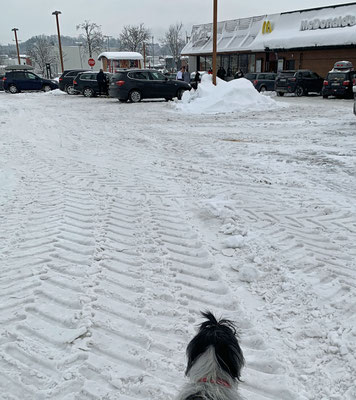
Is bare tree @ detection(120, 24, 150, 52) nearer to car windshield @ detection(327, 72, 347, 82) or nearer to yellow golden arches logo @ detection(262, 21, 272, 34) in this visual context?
yellow golden arches logo @ detection(262, 21, 272, 34)

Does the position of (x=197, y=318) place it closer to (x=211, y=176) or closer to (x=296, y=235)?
(x=296, y=235)

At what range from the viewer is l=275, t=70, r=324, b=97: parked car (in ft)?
81.0

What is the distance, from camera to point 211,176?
685 cm

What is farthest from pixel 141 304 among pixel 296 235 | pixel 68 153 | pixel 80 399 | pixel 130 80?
pixel 130 80

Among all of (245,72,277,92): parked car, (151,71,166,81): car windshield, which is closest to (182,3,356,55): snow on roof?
(245,72,277,92): parked car

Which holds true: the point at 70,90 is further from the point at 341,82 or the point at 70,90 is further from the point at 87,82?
the point at 341,82

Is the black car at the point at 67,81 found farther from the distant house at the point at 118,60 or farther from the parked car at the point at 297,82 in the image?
the parked car at the point at 297,82

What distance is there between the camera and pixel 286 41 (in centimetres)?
3234

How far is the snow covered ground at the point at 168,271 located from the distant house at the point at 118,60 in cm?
3347

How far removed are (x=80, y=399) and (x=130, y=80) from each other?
19659 millimetres

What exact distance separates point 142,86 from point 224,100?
17.2ft

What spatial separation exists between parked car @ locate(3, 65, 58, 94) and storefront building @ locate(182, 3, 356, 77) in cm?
1712

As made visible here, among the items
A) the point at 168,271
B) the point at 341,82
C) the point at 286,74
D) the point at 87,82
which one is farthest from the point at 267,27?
the point at 168,271

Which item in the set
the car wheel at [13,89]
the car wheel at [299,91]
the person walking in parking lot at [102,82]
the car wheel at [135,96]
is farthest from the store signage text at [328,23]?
the car wheel at [13,89]
